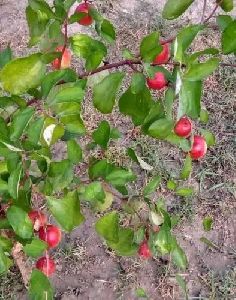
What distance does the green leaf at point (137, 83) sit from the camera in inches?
51.6

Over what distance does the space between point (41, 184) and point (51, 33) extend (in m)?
0.41

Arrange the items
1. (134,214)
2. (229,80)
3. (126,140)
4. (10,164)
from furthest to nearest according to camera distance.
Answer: (229,80)
(126,140)
(134,214)
(10,164)

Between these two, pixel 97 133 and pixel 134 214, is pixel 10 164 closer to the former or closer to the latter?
pixel 97 133

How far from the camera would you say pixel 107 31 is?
1.42m

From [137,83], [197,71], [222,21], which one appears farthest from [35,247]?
[222,21]

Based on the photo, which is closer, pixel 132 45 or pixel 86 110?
pixel 86 110

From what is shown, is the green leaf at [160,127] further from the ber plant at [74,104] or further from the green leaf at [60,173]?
the green leaf at [60,173]

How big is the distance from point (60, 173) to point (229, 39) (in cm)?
50

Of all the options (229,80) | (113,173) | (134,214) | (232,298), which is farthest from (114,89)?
(229,80)

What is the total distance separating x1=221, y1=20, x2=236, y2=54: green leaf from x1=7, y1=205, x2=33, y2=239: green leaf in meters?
0.60

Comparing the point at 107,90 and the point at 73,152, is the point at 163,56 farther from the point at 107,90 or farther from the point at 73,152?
the point at 73,152

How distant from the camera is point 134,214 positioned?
1704 mm

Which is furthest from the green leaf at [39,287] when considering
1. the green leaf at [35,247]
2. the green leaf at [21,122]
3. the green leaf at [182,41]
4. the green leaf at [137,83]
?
the green leaf at [182,41]

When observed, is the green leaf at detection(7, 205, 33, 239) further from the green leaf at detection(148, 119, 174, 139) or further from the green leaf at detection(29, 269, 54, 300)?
the green leaf at detection(148, 119, 174, 139)
